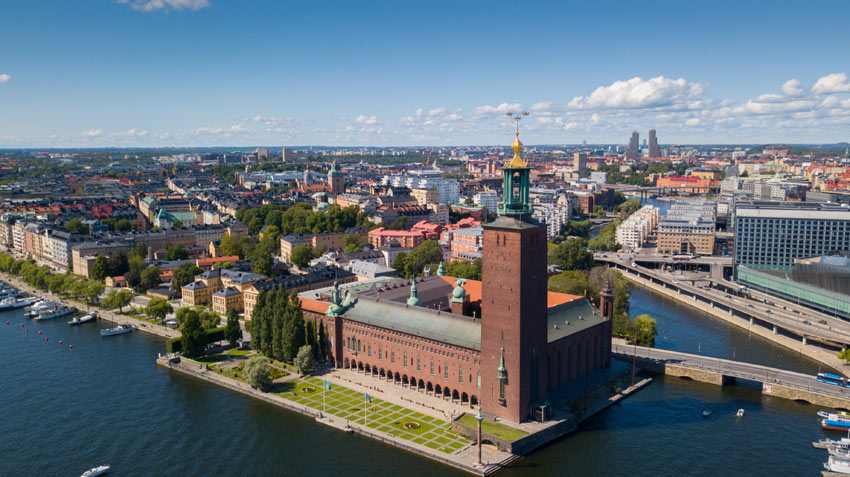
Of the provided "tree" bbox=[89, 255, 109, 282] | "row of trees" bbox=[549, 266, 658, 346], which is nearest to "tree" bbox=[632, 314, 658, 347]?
"row of trees" bbox=[549, 266, 658, 346]

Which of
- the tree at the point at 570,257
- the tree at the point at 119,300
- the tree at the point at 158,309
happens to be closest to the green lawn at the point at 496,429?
the tree at the point at 158,309

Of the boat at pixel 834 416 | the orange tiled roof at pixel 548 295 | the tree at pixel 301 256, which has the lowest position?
the boat at pixel 834 416

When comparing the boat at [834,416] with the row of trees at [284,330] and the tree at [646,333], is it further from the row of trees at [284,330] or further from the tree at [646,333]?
the row of trees at [284,330]

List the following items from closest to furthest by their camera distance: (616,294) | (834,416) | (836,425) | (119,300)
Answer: (836,425) → (834,416) → (616,294) → (119,300)

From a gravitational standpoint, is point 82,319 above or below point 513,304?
below

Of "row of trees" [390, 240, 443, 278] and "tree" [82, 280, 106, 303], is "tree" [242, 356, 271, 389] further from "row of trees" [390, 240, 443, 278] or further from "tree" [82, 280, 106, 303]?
"row of trees" [390, 240, 443, 278]

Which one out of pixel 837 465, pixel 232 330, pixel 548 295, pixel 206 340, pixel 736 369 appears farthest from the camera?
pixel 232 330

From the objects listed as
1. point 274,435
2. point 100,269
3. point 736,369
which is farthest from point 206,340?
point 736,369

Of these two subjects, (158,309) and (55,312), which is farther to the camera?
(55,312)

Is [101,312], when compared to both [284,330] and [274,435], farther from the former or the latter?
[274,435]
